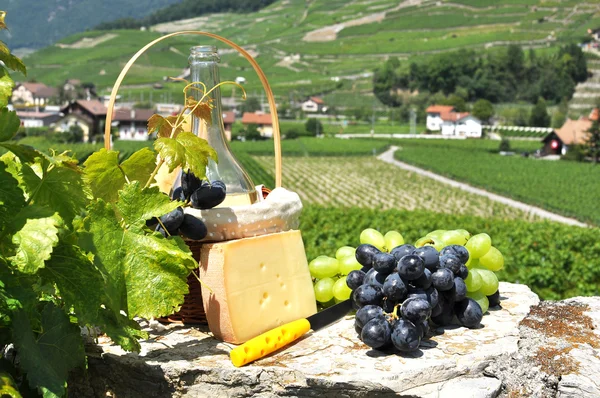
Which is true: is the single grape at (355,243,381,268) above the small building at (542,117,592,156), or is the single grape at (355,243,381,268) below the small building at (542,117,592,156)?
above

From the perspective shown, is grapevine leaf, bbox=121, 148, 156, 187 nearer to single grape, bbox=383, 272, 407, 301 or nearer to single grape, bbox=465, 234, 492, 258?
single grape, bbox=383, 272, 407, 301

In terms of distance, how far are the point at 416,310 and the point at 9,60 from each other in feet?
4.38

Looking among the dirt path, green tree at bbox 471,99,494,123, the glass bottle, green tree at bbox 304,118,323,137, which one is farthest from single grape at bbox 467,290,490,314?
green tree at bbox 471,99,494,123

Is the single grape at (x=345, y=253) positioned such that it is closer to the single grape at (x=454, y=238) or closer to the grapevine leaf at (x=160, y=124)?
the single grape at (x=454, y=238)

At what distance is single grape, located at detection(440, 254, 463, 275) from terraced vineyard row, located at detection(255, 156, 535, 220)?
2577cm

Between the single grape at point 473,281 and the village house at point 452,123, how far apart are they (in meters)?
97.2

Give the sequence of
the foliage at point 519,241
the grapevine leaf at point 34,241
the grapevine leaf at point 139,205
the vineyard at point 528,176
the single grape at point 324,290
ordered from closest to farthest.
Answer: the grapevine leaf at point 34,241, the grapevine leaf at point 139,205, the single grape at point 324,290, the foliage at point 519,241, the vineyard at point 528,176

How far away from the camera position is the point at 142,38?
183m

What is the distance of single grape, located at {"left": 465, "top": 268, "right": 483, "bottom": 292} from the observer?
2316mm

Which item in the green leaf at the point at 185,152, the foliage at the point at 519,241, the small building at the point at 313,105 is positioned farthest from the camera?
the small building at the point at 313,105

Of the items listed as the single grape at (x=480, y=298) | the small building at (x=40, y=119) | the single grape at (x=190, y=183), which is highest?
the single grape at (x=190, y=183)

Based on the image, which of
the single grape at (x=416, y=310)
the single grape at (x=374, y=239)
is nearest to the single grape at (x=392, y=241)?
the single grape at (x=374, y=239)

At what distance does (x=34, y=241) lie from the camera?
1.48 m

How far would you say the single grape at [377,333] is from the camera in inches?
76.6
